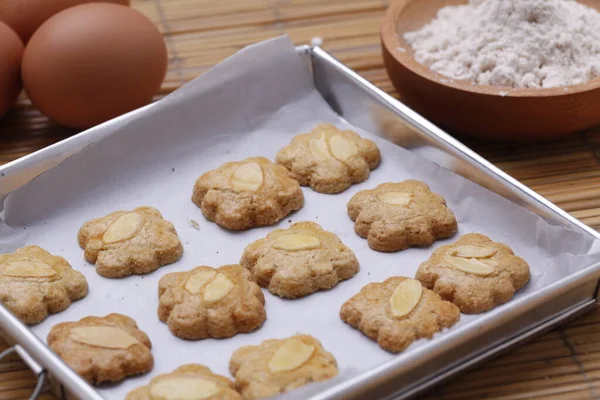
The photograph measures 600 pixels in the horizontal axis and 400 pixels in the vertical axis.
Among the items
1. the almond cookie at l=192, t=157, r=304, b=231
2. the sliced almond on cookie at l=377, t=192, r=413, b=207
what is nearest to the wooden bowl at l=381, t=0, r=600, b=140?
the sliced almond on cookie at l=377, t=192, r=413, b=207

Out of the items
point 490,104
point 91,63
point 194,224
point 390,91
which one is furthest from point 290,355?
point 390,91

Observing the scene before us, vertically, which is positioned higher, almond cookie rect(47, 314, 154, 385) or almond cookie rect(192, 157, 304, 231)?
almond cookie rect(47, 314, 154, 385)

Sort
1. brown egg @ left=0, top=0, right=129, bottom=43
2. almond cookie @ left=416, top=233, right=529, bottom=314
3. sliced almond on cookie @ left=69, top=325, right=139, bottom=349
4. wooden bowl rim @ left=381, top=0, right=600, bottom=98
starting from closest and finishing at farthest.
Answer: sliced almond on cookie @ left=69, top=325, right=139, bottom=349 < almond cookie @ left=416, top=233, right=529, bottom=314 < wooden bowl rim @ left=381, top=0, right=600, bottom=98 < brown egg @ left=0, top=0, right=129, bottom=43

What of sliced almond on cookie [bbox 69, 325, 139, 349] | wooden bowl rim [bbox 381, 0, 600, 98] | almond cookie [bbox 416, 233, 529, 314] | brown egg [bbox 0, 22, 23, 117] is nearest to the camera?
sliced almond on cookie [bbox 69, 325, 139, 349]

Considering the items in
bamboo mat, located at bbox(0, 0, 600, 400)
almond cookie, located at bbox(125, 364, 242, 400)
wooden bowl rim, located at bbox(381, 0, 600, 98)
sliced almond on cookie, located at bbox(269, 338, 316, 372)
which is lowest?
bamboo mat, located at bbox(0, 0, 600, 400)

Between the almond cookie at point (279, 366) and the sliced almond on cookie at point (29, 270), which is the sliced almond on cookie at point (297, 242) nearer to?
the almond cookie at point (279, 366)

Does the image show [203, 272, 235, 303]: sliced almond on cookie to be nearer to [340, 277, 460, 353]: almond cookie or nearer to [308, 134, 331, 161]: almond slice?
[340, 277, 460, 353]: almond cookie
